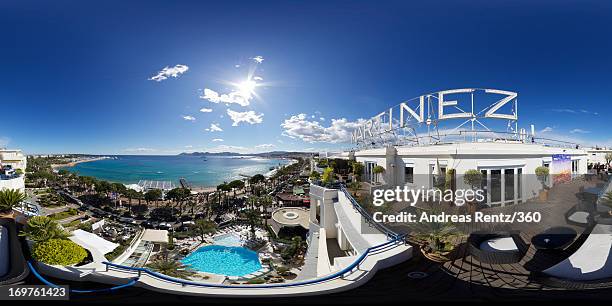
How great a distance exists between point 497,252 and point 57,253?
274 inches

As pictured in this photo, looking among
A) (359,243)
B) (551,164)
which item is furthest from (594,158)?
(359,243)

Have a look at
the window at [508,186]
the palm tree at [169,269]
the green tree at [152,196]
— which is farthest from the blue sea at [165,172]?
the window at [508,186]

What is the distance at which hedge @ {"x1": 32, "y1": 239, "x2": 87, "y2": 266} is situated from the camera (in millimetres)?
3809

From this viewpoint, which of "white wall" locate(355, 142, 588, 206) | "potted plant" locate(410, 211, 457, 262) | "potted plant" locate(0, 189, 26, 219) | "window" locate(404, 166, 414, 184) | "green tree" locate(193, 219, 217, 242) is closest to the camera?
"potted plant" locate(410, 211, 457, 262)

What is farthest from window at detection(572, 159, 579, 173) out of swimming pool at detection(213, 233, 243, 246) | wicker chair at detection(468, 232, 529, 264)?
swimming pool at detection(213, 233, 243, 246)

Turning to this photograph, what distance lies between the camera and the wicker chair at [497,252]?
351 centimetres

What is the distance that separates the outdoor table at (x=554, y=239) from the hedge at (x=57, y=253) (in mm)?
7541

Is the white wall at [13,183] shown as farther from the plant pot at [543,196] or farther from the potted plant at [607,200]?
the plant pot at [543,196]

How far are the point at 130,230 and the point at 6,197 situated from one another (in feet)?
42.5

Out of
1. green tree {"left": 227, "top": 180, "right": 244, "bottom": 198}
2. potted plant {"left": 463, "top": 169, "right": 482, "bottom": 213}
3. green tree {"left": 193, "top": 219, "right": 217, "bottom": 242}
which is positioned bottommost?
green tree {"left": 193, "top": 219, "right": 217, "bottom": 242}

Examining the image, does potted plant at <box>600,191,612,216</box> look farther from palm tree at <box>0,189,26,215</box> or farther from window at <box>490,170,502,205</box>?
palm tree at <box>0,189,26,215</box>

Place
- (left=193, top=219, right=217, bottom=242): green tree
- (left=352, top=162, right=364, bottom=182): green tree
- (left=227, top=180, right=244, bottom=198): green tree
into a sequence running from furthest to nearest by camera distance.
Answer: (left=227, top=180, right=244, bottom=198): green tree < (left=193, top=219, right=217, bottom=242): green tree < (left=352, top=162, right=364, bottom=182): green tree

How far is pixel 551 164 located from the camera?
8.27m

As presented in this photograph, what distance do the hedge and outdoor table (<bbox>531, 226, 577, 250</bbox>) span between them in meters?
7.54
